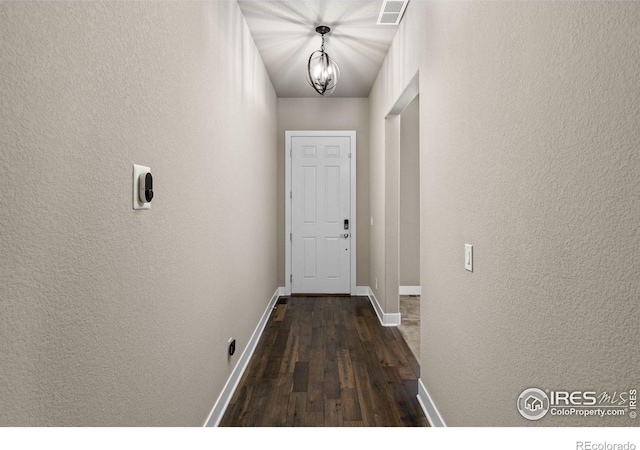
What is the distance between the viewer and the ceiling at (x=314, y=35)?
2727mm

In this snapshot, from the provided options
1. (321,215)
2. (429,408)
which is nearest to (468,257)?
(429,408)

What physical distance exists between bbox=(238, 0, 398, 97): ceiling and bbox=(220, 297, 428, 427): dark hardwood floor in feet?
8.70

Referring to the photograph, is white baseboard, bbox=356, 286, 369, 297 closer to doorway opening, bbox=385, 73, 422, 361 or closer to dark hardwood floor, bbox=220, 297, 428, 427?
doorway opening, bbox=385, 73, 422, 361

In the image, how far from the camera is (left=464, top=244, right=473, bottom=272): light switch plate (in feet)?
5.25

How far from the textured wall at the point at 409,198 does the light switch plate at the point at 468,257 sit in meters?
3.71

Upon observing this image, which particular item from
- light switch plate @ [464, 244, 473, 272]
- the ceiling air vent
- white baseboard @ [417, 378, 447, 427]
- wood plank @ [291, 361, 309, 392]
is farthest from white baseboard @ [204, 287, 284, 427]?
the ceiling air vent

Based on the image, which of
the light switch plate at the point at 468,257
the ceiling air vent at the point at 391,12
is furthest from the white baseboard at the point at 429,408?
the ceiling air vent at the point at 391,12

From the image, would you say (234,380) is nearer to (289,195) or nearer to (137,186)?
(137,186)

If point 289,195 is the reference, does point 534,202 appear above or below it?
below

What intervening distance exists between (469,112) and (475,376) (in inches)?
43.7

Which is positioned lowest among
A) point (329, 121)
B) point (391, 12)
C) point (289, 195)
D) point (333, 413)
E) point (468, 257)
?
point (333, 413)

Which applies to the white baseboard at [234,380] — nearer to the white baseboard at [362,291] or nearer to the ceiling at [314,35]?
the white baseboard at [362,291]

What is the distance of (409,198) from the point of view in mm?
5336

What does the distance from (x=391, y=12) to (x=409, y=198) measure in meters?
2.94
